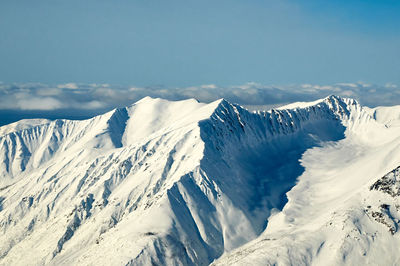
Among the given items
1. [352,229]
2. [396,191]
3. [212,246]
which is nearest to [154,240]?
[212,246]

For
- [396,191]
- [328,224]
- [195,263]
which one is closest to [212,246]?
[195,263]

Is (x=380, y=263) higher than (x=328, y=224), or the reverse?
(x=328, y=224)

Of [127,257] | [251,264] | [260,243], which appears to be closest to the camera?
[251,264]

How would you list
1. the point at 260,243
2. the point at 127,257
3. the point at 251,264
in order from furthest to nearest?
the point at 260,243 < the point at 127,257 < the point at 251,264

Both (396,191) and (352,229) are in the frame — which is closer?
(352,229)

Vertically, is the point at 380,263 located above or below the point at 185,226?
below

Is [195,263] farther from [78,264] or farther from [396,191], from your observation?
[396,191]

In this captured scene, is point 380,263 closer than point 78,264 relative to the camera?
Yes

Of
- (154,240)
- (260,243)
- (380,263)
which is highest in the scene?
(154,240)

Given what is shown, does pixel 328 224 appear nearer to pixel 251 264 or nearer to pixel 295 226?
pixel 295 226
